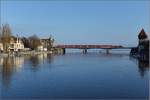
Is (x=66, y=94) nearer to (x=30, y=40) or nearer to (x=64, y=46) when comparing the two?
(x=30, y=40)

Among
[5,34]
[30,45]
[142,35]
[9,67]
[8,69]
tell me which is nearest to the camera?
[8,69]

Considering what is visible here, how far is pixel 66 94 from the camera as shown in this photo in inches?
778

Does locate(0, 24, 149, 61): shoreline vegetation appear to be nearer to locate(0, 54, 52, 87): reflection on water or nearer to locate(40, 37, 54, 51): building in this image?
locate(40, 37, 54, 51): building

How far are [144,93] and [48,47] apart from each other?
511ft

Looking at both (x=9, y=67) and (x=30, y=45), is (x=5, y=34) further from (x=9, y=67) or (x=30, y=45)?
(x=30, y=45)

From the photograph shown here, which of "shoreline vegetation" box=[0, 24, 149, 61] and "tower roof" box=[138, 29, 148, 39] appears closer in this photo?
"shoreline vegetation" box=[0, 24, 149, 61]

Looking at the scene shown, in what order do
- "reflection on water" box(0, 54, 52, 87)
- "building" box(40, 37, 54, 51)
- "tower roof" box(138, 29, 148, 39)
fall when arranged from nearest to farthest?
"reflection on water" box(0, 54, 52, 87)
"tower roof" box(138, 29, 148, 39)
"building" box(40, 37, 54, 51)

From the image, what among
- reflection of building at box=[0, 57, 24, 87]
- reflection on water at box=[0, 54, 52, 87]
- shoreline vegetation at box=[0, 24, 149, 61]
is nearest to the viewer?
reflection of building at box=[0, 57, 24, 87]

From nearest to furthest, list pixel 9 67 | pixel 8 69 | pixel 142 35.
→ pixel 8 69, pixel 9 67, pixel 142 35

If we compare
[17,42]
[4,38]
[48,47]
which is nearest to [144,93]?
[4,38]

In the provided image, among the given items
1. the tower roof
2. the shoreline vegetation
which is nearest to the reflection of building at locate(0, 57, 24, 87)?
the shoreline vegetation

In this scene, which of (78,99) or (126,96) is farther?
(126,96)

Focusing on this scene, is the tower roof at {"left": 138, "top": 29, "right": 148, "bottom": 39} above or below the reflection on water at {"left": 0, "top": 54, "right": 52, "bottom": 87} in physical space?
above

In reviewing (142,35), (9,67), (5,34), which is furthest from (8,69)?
(142,35)
